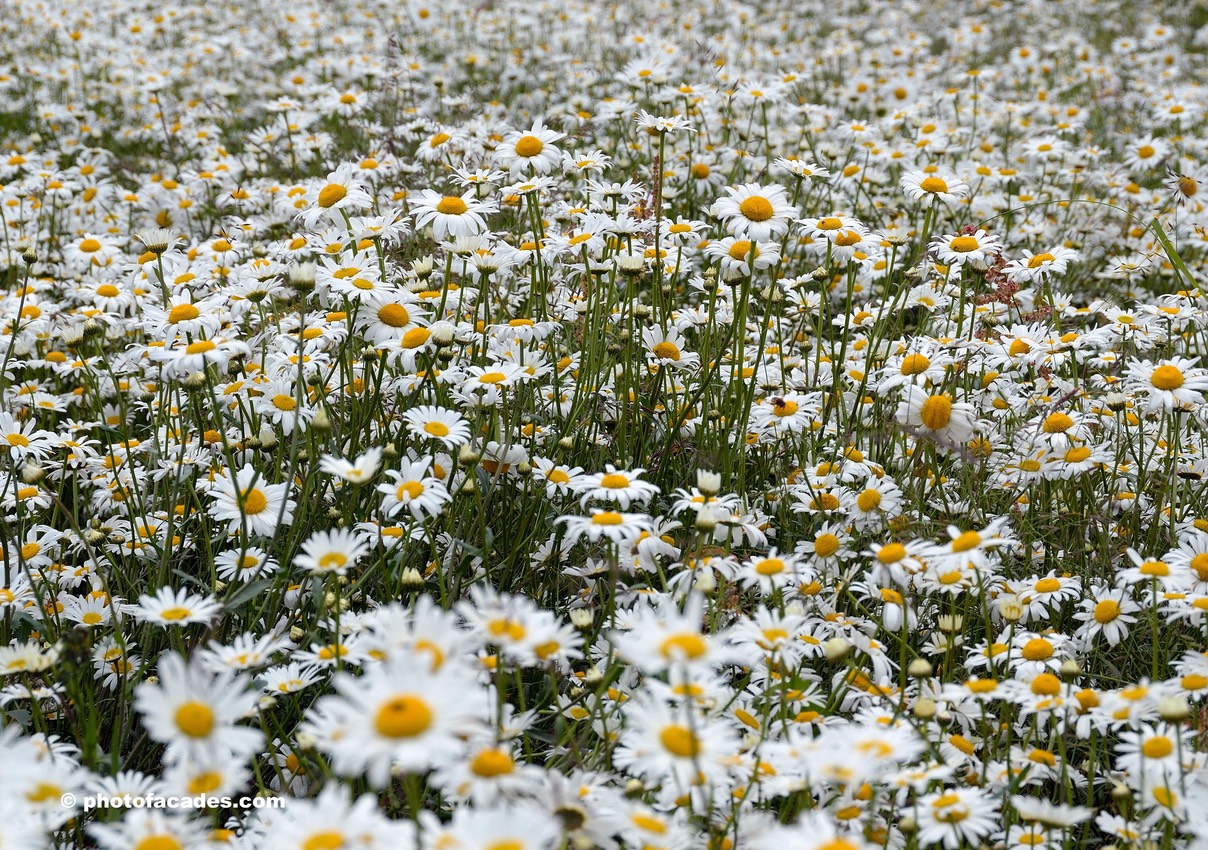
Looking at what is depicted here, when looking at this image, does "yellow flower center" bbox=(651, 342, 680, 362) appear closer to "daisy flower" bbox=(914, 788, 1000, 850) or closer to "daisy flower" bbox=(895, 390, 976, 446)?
"daisy flower" bbox=(895, 390, 976, 446)

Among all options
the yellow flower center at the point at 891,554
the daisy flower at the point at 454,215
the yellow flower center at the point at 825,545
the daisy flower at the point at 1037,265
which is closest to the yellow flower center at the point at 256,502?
the daisy flower at the point at 454,215

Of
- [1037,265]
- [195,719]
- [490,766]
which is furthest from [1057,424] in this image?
[195,719]

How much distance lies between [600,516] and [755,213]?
3.91 feet

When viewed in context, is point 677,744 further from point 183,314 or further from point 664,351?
point 183,314

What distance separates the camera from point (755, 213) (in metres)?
3.16

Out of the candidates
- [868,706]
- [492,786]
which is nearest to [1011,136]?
[868,706]

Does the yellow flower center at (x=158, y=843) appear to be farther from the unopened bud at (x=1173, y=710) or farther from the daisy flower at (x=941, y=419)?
the daisy flower at (x=941, y=419)

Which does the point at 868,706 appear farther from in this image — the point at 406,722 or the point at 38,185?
the point at 38,185

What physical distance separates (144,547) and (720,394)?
184 centimetres

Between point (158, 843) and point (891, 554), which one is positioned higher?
point (891, 554)

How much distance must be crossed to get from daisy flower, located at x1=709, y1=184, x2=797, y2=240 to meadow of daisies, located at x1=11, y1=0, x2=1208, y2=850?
0.04ft

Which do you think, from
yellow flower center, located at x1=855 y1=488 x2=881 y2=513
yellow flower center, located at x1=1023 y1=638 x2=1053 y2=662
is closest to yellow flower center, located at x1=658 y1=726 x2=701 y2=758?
yellow flower center, located at x1=1023 y1=638 x2=1053 y2=662

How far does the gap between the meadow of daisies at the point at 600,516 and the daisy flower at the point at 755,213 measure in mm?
12

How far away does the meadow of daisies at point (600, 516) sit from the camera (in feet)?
5.81
